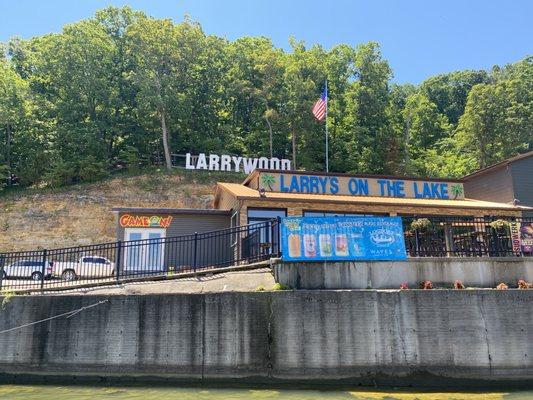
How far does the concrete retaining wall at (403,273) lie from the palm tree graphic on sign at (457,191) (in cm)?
1126

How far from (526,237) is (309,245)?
7186 millimetres

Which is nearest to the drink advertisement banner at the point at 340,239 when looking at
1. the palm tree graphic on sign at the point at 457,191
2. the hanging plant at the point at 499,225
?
the hanging plant at the point at 499,225

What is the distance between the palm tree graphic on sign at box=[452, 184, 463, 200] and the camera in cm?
2362

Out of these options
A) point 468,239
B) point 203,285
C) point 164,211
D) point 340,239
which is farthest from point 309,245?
point 164,211

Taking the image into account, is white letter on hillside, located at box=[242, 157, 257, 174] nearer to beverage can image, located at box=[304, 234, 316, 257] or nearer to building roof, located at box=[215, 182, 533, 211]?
building roof, located at box=[215, 182, 533, 211]

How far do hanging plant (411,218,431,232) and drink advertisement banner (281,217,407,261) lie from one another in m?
1.09

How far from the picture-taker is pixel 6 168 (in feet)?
133

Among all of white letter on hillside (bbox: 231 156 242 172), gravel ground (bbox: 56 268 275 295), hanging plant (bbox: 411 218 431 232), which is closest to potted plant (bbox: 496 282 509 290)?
hanging plant (bbox: 411 218 431 232)

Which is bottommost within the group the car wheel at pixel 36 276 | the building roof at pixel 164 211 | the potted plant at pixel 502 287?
the potted plant at pixel 502 287

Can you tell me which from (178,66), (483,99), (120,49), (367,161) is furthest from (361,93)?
(120,49)

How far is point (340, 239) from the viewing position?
Answer: 12.5m

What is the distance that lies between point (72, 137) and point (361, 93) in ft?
105

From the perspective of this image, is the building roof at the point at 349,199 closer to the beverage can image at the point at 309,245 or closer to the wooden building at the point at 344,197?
the wooden building at the point at 344,197

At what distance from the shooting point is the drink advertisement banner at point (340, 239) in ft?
40.5
